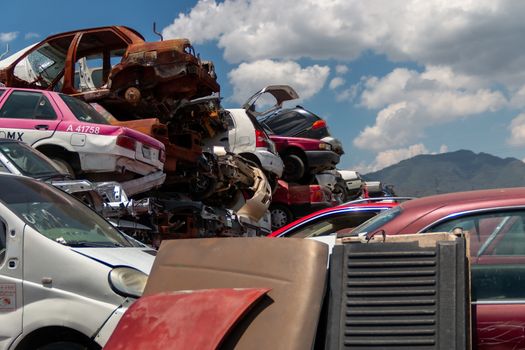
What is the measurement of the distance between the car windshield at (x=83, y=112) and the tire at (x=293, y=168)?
754 cm

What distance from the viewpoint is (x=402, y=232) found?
3.69m

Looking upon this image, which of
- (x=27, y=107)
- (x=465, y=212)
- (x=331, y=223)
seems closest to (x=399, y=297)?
(x=465, y=212)

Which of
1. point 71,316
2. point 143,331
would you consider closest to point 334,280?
point 143,331

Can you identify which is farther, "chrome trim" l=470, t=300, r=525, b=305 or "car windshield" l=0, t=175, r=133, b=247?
"car windshield" l=0, t=175, r=133, b=247

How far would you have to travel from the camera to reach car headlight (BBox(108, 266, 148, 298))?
12.9ft

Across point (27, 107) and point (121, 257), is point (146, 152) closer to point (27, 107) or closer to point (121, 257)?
point (27, 107)

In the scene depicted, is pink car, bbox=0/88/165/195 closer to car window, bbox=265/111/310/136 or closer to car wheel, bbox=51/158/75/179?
car wheel, bbox=51/158/75/179

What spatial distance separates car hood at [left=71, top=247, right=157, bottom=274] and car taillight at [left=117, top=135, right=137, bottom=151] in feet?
12.7

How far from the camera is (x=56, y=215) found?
15.2 ft

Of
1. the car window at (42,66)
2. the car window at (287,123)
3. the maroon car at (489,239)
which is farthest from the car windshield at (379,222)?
the car window at (287,123)

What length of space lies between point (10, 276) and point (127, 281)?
763 millimetres

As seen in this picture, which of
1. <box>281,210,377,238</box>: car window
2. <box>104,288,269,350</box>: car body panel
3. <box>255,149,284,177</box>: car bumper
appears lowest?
<box>104,288,269,350</box>: car body panel

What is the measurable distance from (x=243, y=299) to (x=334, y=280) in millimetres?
475

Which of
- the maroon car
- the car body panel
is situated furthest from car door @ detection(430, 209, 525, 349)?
the car body panel
